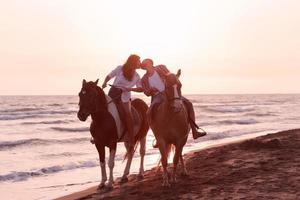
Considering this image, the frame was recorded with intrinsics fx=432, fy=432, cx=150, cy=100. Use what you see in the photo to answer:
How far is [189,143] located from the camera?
2223 cm

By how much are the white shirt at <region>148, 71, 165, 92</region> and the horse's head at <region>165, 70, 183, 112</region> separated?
511mm

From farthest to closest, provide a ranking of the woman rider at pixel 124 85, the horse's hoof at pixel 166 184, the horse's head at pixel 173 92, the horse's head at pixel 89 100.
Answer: the woman rider at pixel 124 85, the horse's head at pixel 89 100, the horse's hoof at pixel 166 184, the horse's head at pixel 173 92

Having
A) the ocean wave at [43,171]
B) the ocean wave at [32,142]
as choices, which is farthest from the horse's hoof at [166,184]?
the ocean wave at [32,142]

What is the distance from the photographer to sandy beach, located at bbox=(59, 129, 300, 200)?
285 inches

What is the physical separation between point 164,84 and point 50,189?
15.3 feet

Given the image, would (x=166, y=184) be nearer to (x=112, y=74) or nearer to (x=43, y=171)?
(x=112, y=74)

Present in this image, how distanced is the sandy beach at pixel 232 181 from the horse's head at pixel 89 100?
69.3 inches

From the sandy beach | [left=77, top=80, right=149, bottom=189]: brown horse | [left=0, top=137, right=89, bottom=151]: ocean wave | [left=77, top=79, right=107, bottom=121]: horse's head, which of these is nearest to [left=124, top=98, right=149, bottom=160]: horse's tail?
[left=77, top=80, right=149, bottom=189]: brown horse

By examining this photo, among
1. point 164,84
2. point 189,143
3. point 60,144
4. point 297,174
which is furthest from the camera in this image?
point 60,144

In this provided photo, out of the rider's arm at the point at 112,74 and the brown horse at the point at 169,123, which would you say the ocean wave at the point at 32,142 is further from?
the brown horse at the point at 169,123

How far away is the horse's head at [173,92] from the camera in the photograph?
8.27 m

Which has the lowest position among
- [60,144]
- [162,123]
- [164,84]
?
[60,144]

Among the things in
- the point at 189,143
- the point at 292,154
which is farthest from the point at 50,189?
the point at 189,143

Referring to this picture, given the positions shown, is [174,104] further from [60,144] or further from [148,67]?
[60,144]
